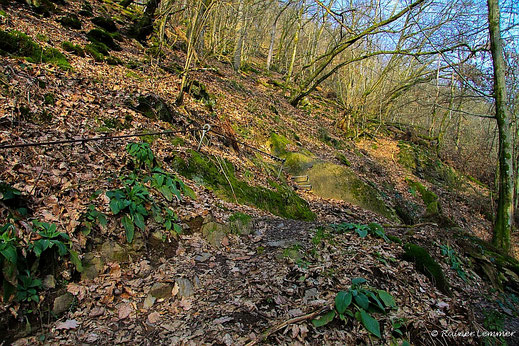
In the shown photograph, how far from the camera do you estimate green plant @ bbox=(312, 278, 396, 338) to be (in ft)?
7.64

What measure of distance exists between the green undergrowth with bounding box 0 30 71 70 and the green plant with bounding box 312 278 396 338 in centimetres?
626

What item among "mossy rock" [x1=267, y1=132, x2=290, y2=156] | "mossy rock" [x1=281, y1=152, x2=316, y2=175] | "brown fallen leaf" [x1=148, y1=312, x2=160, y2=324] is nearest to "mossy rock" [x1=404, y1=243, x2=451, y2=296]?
"brown fallen leaf" [x1=148, y1=312, x2=160, y2=324]

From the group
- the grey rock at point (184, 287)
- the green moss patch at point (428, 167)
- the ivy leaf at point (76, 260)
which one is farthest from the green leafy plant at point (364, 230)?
the green moss patch at point (428, 167)

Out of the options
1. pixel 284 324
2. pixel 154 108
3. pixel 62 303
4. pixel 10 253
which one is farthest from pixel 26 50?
pixel 284 324

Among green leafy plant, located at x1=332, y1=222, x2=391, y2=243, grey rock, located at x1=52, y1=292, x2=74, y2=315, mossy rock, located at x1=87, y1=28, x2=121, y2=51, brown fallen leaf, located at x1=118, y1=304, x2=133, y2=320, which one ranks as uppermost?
mossy rock, located at x1=87, y1=28, x2=121, y2=51

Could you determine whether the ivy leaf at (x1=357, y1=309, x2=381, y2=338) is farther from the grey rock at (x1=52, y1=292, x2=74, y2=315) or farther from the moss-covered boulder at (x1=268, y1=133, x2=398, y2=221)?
the moss-covered boulder at (x1=268, y1=133, x2=398, y2=221)

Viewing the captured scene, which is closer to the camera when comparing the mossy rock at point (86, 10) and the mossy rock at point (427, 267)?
the mossy rock at point (427, 267)

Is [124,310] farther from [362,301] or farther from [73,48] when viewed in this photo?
[73,48]

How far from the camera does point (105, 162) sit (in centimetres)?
381

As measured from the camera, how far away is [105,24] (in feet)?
26.9

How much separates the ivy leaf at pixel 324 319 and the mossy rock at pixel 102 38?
8.18 metres

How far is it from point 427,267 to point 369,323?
186 centimetres

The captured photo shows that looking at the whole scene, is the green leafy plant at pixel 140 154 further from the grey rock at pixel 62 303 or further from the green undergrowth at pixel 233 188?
the grey rock at pixel 62 303

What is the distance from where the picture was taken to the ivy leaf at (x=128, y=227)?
122 inches
